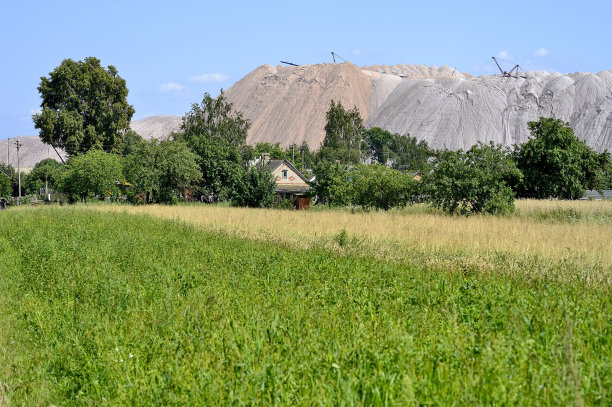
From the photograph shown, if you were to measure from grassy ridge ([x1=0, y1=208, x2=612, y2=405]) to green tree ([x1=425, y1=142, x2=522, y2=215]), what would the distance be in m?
18.8

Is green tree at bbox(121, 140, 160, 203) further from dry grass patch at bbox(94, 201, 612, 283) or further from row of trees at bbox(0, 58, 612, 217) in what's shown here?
dry grass patch at bbox(94, 201, 612, 283)

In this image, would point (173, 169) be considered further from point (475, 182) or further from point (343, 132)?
point (343, 132)

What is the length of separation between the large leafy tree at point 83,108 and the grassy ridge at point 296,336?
63.3m

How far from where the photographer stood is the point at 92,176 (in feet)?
181

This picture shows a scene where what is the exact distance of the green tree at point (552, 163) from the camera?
1934 inches

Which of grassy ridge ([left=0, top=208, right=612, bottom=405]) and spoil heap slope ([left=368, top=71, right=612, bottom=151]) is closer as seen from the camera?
grassy ridge ([left=0, top=208, right=612, bottom=405])

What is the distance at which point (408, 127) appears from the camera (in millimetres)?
179750

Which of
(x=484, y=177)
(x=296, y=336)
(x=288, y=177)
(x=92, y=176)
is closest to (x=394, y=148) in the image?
(x=288, y=177)

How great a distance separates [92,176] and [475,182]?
130 ft

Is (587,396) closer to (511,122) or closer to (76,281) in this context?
(76,281)

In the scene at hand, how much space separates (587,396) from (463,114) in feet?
585

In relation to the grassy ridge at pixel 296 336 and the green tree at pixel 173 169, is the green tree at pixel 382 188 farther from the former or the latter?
the grassy ridge at pixel 296 336

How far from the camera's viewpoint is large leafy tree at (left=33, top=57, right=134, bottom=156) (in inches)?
2739

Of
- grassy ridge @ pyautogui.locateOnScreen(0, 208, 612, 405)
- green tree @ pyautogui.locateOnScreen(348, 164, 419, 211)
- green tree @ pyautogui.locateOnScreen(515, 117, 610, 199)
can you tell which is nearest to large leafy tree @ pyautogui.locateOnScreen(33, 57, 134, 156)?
green tree @ pyautogui.locateOnScreen(348, 164, 419, 211)
